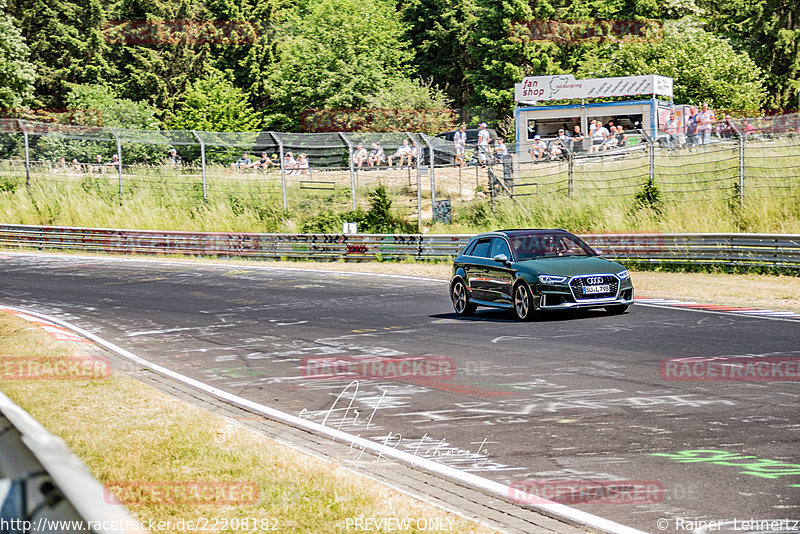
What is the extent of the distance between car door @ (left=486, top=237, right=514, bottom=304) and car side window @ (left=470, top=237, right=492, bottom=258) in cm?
21

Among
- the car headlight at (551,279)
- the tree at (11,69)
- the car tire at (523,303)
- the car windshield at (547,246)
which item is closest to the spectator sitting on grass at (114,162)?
the tree at (11,69)

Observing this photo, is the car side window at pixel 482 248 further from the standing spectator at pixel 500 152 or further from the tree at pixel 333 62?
the tree at pixel 333 62

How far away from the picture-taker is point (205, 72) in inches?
3120

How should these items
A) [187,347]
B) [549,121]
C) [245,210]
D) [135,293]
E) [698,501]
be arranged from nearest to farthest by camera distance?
1. [698,501]
2. [187,347]
3. [135,293]
4. [245,210]
5. [549,121]

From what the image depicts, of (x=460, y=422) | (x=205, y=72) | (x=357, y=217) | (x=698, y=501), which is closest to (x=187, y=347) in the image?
A: (x=460, y=422)

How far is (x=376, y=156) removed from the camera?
3441cm

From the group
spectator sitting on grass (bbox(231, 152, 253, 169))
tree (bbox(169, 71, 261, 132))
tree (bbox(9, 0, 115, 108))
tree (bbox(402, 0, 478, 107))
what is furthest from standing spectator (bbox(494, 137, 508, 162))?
tree (bbox(9, 0, 115, 108))

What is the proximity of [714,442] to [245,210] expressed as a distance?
100 feet

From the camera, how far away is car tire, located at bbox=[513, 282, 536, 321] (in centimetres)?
1517

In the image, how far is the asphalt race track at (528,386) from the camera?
617cm

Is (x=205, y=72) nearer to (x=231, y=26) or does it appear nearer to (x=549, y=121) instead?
(x=231, y=26)

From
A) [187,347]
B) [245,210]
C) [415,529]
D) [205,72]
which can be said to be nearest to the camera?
[415,529]

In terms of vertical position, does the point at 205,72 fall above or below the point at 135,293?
above

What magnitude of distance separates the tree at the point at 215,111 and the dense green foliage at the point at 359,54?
0.14 meters
